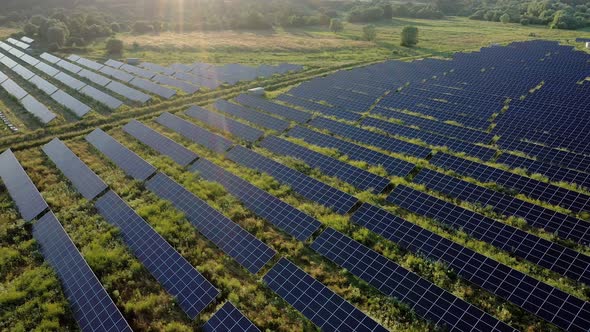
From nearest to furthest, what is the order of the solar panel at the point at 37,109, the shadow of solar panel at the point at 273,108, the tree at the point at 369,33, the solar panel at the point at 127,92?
the shadow of solar panel at the point at 273,108
the solar panel at the point at 37,109
the solar panel at the point at 127,92
the tree at the point at 369,33

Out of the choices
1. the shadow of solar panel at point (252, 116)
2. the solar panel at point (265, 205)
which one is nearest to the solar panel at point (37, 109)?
the shadow of solar panel at point (252, 116)

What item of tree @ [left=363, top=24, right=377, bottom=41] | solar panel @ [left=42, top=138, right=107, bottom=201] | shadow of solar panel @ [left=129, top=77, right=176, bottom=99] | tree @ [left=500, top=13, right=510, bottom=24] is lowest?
solar panel @ [left=42, top=138, right=107, bottom=201]

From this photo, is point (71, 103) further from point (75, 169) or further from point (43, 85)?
point (75, 169)

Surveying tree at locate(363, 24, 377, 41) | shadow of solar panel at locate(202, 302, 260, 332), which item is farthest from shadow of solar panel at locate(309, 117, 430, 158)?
tree at locate(363, 24, 377, 41)

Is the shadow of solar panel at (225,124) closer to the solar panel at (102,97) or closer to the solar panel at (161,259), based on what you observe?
the solar panel at (102,97)

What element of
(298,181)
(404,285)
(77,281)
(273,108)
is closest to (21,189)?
(77,281)

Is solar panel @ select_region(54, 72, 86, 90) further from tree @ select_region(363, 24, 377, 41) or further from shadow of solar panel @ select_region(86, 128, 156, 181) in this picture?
tree @ select_region(363, 24, 377, 41)
